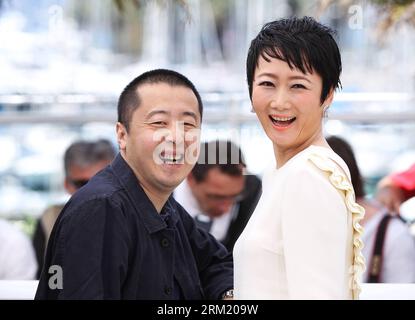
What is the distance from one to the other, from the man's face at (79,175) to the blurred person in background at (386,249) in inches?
59.0

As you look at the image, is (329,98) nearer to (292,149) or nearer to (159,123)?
(292,149)

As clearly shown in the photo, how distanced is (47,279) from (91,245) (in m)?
0.20

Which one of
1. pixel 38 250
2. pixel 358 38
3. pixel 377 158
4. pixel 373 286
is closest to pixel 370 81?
pixel 358 38

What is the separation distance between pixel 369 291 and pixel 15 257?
2446 mm

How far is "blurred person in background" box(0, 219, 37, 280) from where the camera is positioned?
4.44 metres

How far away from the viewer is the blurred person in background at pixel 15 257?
4.44 meters

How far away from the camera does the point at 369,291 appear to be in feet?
8.15

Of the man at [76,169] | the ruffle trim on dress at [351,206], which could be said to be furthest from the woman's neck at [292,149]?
the man at [76,169]

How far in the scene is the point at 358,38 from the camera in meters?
19.2

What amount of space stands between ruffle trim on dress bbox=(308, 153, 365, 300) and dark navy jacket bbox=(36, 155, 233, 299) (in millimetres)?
470

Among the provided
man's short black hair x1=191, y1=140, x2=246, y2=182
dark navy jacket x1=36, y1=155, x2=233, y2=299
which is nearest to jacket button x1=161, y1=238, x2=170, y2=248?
Answer: dark navy jacket x1=36, y1=155, x2=233, y2=299

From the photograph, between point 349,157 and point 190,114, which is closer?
point 190,114

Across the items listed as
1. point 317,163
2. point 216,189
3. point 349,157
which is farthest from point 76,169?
point 317,163

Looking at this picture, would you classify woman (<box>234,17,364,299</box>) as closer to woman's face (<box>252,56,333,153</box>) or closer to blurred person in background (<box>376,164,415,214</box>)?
woman's face (<box>252,56,333,153</box>)
